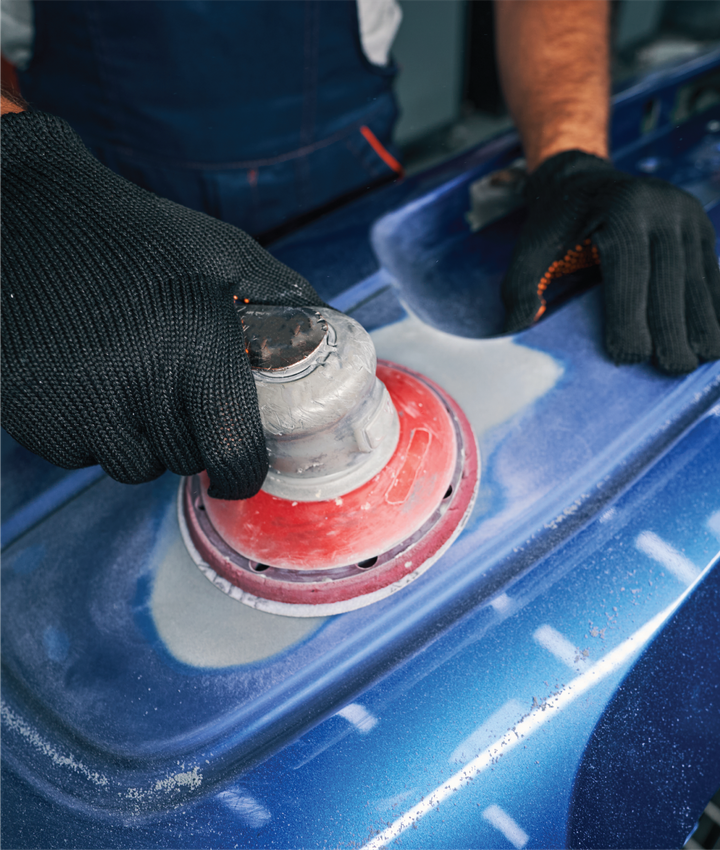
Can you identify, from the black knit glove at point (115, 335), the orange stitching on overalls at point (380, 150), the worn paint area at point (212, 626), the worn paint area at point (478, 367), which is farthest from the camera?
the orange stitching on overalls at point (380, 150)

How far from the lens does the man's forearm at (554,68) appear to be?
1.15 meters

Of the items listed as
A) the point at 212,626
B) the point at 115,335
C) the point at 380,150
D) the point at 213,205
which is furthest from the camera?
the point at 380,150

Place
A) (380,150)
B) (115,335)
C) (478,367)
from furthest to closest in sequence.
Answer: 1. (380,150)
2. (478,367)
3. (115,335)

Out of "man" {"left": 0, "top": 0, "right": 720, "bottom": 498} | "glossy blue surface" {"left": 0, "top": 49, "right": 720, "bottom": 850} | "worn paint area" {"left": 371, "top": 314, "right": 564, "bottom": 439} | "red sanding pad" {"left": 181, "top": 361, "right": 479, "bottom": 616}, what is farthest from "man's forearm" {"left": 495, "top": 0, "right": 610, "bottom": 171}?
"red sanding pad" {"left": 181, "top": 361, "right": 479, "bottom": 616}

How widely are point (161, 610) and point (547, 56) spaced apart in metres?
1.35

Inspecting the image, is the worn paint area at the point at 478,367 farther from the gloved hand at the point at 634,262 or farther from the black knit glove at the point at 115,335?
the black knit glove at the point at 115,335

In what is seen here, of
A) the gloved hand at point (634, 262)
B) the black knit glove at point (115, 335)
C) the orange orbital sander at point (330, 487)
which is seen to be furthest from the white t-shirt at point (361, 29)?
the orange orbital sander at point (330, 487)

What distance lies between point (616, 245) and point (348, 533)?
54cm

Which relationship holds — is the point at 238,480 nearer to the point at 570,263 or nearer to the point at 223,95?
the point at 570,263

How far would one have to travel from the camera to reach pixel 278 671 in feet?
1.97

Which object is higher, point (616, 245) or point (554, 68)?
point (554, 68)

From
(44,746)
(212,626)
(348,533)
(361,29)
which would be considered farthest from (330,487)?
(361,29)

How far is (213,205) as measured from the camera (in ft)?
4.47

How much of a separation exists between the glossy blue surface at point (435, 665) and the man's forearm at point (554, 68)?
608mm
